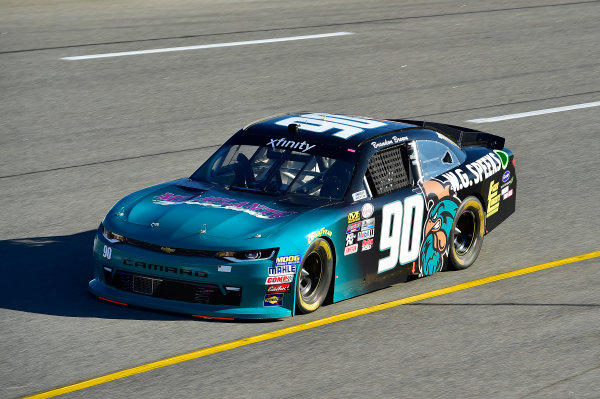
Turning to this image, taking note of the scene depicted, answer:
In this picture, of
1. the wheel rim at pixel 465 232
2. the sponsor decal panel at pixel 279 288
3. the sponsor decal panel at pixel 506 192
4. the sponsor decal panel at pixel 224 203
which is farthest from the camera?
the sponsor decal panel at pixel 506 192

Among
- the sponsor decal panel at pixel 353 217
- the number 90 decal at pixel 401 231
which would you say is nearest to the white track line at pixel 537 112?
the number 90 decal at pixel 401 231

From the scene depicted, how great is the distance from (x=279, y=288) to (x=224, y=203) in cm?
101

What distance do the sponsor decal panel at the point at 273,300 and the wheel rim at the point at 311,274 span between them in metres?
0.28

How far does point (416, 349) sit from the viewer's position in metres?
8.13

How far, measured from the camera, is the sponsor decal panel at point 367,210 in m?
9.16

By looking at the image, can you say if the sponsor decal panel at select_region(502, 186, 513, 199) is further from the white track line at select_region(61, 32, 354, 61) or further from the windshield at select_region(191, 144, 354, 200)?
the white track line at select_region(61, 32, 354, 61)

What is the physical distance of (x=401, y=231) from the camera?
9.55 metres

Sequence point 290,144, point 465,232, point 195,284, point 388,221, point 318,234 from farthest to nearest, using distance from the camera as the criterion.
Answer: point 465,232 → point 290,144 → point 388,221 → point 318,234 → point 195,284

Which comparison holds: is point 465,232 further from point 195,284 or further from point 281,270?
point 195,284

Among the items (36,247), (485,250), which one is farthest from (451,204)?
(36,247)

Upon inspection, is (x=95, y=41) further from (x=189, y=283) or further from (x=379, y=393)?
(x=379, y=393)

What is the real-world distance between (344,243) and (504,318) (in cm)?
144

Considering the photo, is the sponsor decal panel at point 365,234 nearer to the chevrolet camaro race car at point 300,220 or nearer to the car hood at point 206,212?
the chevrolet camaro race car at point 300,220

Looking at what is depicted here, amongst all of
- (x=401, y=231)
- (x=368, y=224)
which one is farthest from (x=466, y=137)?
(x=368, y=224)
